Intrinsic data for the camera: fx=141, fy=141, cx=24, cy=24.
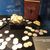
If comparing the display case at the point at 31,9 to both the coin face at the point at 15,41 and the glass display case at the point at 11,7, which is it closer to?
the glass display case at the point at 11,7

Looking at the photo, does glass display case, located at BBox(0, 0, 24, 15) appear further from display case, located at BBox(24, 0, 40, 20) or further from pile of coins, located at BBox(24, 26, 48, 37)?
pile of coins, located at BBox(24, 26, 48, 37)

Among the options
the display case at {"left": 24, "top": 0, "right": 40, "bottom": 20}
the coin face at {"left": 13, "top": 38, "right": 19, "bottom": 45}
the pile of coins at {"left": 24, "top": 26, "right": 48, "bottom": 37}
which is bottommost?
the coin face at {"left": 13, "top": 38, "right": 19, "bottom": 45}

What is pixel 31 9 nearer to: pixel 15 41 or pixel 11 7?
pixel 11 7

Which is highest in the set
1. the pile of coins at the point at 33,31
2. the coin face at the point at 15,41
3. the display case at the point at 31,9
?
the display case at the point at 31,9

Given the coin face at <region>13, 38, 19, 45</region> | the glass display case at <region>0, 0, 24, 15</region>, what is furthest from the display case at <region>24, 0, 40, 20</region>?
the coin face at <region>13, 38, 19, 45</region>

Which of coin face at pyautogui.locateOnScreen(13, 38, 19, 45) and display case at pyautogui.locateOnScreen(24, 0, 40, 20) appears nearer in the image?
coin face at pyautogui.locateOnScreen(13, 38, 19, 45)

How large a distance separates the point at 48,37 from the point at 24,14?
0.24 meters

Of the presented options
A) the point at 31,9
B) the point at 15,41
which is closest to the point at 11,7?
the point at 31,9

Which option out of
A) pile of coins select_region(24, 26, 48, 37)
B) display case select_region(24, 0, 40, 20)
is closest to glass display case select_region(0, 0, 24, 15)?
display case select_region(24, 0, 40, 20)

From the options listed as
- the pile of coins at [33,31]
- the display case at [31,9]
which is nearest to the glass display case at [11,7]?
the display case at [31,9]

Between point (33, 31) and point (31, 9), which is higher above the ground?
point (31, 9)

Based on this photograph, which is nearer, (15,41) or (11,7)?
(15,41)

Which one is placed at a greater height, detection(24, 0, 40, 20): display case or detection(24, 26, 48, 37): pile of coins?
detection(24, 0, 40, 20): display case

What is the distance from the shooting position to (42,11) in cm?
85
